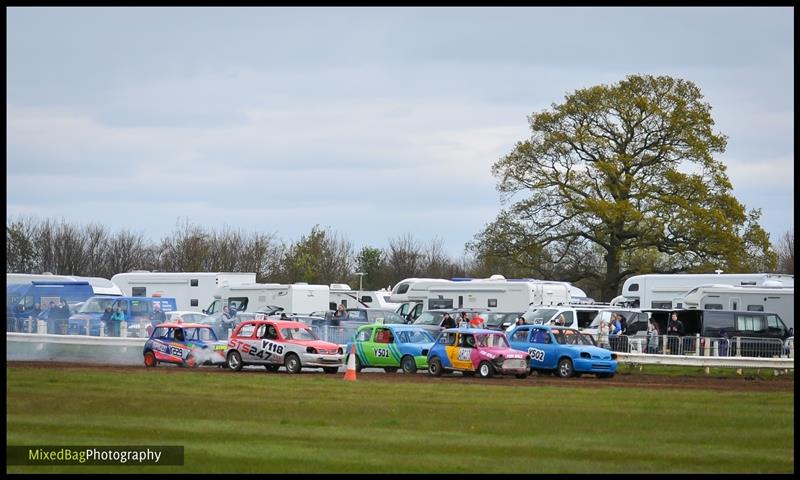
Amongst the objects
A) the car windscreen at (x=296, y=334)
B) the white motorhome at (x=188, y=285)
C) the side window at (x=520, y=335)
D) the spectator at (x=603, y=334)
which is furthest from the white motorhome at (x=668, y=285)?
the car windscreen at (x=296, y=334)

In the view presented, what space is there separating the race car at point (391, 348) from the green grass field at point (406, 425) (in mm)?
6548

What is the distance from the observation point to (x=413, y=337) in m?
36.0

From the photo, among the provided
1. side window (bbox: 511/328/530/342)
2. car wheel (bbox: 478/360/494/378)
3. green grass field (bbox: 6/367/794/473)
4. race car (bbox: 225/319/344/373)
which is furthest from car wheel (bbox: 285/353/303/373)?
side window (bbox: 511/328/530/342)

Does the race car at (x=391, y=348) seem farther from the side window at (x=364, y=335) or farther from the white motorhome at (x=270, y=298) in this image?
the white motorhome at (x=270, y=298)

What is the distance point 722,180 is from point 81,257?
4678 cm

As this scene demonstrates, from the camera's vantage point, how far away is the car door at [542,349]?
115ft

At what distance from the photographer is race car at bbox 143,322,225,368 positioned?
36281 mm

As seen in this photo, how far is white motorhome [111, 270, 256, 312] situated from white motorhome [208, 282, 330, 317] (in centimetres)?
214

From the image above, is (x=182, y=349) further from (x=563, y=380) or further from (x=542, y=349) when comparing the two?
(x=563, y=380)

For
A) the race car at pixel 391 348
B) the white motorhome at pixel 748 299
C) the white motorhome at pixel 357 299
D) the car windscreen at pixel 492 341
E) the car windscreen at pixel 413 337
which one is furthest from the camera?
the white motorhome at pixel 357 299

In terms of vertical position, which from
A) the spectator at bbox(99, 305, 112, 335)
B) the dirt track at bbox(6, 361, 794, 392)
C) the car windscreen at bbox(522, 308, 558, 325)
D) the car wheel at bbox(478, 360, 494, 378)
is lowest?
the dirt track at bbox(6, 361, 794, 392)

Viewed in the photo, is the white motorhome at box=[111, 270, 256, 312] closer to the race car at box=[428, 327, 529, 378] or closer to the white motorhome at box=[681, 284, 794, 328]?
the white motorhome at box=[681, 284, 794, 328]

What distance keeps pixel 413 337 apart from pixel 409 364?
95cm

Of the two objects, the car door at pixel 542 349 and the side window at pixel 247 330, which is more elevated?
the side window at pixel 247 330
